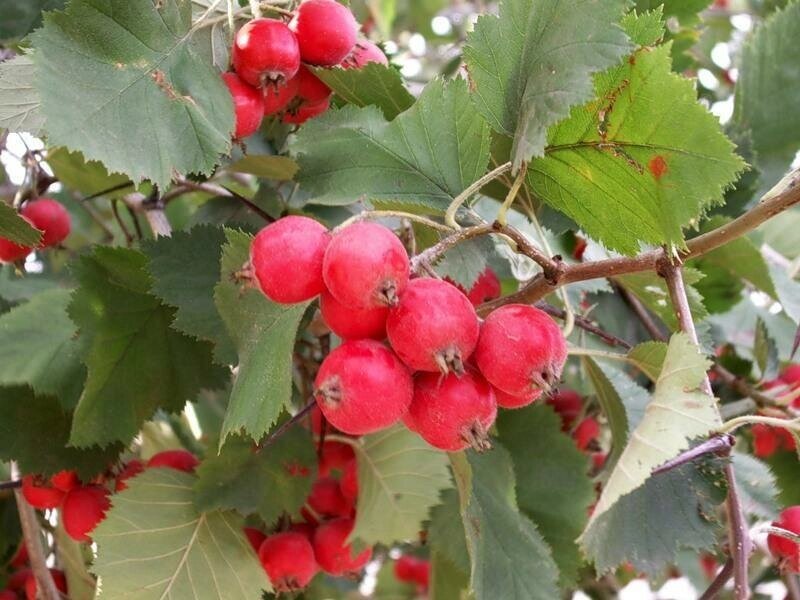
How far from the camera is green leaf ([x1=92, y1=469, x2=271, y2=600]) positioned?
0.88m

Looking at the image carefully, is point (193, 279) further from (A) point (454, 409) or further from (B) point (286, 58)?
(A) point (454, 409)

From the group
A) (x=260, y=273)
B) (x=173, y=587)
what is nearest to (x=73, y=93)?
(x=260, y=273)

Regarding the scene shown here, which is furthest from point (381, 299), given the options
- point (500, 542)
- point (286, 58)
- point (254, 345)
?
point (500, 542)

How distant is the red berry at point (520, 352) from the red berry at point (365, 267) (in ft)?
0.29

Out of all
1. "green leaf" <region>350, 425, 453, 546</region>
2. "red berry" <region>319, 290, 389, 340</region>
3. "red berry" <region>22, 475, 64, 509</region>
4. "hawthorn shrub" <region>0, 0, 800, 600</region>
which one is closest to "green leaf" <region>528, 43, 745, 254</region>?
"hawthorn shrub" <region>0, 0, 800, 600</region>

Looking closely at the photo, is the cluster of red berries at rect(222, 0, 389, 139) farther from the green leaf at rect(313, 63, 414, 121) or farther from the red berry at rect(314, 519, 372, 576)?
the red berry at rect(314, 519, 372, 576)

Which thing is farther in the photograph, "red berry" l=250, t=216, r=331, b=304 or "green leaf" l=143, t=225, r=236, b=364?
"green leaf" l=143, t=225, r=236, b=364

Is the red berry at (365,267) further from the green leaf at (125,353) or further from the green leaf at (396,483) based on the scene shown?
the green leaf at (396,483)

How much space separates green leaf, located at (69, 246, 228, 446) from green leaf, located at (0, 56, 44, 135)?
0.66 ft

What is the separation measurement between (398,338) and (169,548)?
472 millimetres

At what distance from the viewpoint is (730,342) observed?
142cm

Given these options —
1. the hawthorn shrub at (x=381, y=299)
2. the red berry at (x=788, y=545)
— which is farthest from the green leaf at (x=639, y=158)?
the red berry at (x=788, y=545)

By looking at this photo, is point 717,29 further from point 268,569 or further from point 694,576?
point 268,569

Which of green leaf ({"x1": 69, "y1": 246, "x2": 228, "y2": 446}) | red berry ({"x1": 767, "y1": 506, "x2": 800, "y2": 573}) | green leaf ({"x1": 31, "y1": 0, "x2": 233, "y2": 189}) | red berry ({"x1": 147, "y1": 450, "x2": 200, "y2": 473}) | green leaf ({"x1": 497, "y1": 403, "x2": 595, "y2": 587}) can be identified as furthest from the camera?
green leaf ({"x1": 497, "y1": 403, "x2": 595, "y2": 587})
